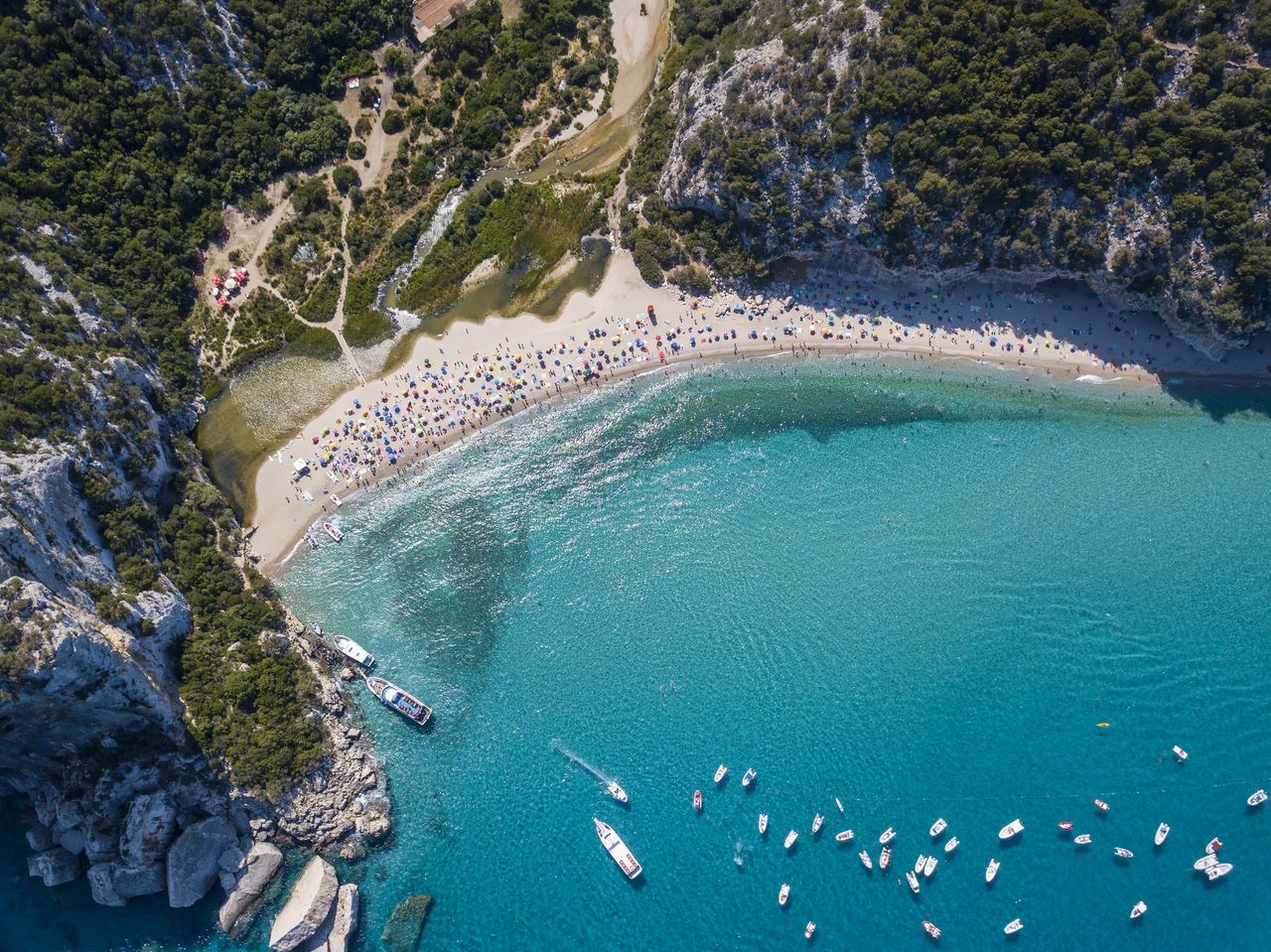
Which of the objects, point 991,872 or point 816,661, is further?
point 816,661

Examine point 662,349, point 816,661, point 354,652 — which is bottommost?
point 816,661

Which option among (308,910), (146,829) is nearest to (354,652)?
(146,829)

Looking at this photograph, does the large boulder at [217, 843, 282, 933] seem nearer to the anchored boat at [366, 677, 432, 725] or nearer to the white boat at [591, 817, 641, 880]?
the anchored boat at [366, 677, 432, 725]

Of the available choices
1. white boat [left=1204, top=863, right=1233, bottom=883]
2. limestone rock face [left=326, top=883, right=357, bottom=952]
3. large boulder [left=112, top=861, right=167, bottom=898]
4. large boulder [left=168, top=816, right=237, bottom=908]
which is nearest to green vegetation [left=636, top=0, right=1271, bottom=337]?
white boat [left=1204, top=863, right=1233, bottom=883]

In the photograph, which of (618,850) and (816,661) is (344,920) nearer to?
(618,850)

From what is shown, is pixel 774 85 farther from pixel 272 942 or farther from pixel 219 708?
pixel 272 942

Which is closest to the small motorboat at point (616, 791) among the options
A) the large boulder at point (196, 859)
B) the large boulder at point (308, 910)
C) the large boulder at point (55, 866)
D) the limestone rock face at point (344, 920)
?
the limestone rock face at point (344, 920)
